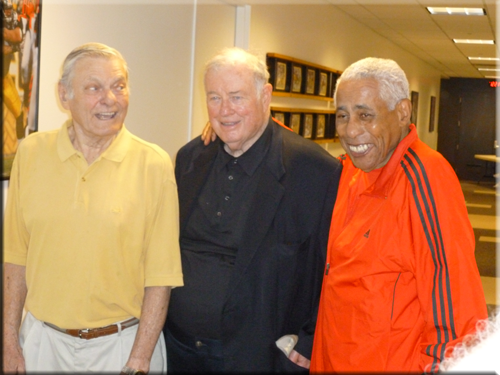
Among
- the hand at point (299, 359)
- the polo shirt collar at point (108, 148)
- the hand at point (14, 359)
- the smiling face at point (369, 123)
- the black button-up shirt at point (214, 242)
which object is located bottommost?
the hand at point (299, 359)

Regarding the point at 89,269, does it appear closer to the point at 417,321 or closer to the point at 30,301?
the point at 30,301

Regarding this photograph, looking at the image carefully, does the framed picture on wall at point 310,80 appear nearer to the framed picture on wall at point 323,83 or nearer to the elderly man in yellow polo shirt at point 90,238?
the framed picture on wall at point 323,83

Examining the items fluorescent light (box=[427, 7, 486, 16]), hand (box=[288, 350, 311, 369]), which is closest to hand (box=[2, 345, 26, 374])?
hand (box=[288, 350, 311, 369])

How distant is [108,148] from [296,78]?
17.5 ft

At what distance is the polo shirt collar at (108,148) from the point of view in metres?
1.72

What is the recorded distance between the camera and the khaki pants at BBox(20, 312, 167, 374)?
1685mm

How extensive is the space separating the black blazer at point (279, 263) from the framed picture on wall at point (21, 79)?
1.15 meters

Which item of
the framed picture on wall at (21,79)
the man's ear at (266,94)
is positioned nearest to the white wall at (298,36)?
the framed picture on wall at (21,79)

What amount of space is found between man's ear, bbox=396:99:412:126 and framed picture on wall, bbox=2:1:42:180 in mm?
1808

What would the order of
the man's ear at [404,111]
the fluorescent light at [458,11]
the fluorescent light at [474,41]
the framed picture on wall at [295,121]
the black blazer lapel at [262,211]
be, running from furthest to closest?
the fluorescent light at [474,41] < the fluorescent light at [458,11] < the framed picture on wall at [295,121] < the black blazer lapel at [262,211] < the man's ear at [404,111]

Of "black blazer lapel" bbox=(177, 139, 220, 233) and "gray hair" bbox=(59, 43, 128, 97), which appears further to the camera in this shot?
"black blazer lapel" bbox=(177, 139, 220, 233)

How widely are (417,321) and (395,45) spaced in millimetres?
11601

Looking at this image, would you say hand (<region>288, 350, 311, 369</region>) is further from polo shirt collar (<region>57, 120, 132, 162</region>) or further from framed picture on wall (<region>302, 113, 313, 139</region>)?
framed picture on wall (<region>302, 113, 313, 139</region>)

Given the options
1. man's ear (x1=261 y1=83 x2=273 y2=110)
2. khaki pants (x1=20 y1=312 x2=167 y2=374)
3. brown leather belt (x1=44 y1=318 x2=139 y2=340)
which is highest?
man's ear (x1=261 y1=83 x2=273 y2=110)
